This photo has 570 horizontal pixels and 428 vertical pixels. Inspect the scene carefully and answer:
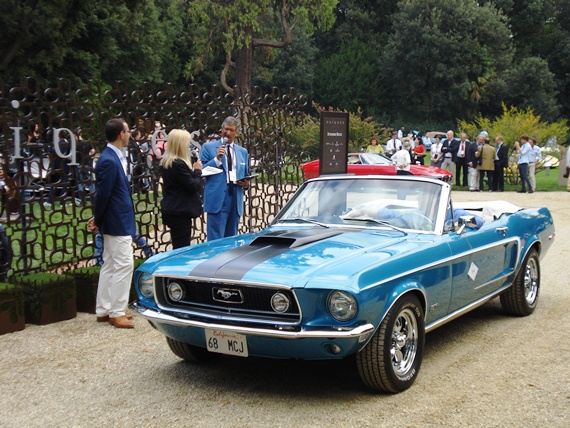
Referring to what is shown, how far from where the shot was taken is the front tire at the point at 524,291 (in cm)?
753

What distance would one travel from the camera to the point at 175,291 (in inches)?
213

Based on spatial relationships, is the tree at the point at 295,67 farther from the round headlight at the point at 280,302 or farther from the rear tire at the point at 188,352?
the round headlight at the point at 280,302

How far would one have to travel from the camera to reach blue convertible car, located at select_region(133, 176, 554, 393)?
484cm

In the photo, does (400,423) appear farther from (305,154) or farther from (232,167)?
(305,154)

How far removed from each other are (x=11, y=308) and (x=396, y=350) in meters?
3.96

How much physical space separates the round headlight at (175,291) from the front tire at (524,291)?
12.1ft

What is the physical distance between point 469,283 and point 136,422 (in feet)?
10.2

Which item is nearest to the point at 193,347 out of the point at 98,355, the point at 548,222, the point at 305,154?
the point at 98,355

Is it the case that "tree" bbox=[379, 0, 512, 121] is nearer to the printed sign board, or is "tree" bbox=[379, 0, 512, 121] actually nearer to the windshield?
the printed sign board

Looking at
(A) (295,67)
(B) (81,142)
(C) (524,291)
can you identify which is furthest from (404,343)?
(A) (295,67)

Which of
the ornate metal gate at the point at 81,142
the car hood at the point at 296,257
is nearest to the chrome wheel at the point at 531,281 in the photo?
the car hood at the point at 296,257

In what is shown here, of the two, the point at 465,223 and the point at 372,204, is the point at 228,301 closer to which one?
the point at 372,204

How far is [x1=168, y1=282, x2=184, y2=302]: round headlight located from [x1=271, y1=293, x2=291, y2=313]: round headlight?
2.63ft

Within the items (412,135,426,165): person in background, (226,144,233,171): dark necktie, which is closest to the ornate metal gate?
(226,144,233,171): dark necktie
